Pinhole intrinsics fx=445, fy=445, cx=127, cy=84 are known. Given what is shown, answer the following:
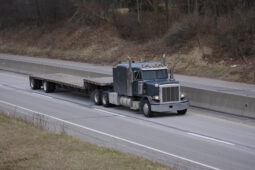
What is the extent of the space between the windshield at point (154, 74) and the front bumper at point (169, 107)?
1.76m

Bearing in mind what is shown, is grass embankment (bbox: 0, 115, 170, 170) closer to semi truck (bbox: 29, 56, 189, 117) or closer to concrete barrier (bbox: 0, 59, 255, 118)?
semi truck (bbox: 29, 56, 189, 117)

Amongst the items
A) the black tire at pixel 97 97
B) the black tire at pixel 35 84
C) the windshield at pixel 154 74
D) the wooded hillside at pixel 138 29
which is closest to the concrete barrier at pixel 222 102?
the windshield at pixel 154 74

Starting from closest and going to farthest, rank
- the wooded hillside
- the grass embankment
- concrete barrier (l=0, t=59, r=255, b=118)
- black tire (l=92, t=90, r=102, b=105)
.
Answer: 1. the grass embankment
2. concrete barrier (l=0, t=59, r=255, b=118)
3. black tire (l=92, t=90, r=102, b=105)
4. the wooded hillside

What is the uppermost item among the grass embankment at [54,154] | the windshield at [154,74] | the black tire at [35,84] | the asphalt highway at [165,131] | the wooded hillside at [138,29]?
the wooded hillside at [138,29]

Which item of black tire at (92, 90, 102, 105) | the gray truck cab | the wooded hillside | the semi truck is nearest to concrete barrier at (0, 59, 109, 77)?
the wooded hillside

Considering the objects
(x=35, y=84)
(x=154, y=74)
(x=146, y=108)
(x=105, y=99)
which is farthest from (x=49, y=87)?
(x=146, y=108)

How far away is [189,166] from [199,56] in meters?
28.4

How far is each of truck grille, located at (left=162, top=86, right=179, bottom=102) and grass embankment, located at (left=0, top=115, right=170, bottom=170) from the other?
6.77 m

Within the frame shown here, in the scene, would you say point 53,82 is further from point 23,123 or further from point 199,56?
point 199,56

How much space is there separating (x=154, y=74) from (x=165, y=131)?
15.0 feet

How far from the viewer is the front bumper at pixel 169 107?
1916 cm

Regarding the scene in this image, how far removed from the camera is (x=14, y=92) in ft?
89.6

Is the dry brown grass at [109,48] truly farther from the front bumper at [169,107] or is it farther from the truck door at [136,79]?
the truck door at [136,79]

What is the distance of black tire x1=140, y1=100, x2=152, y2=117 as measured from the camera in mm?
19422
